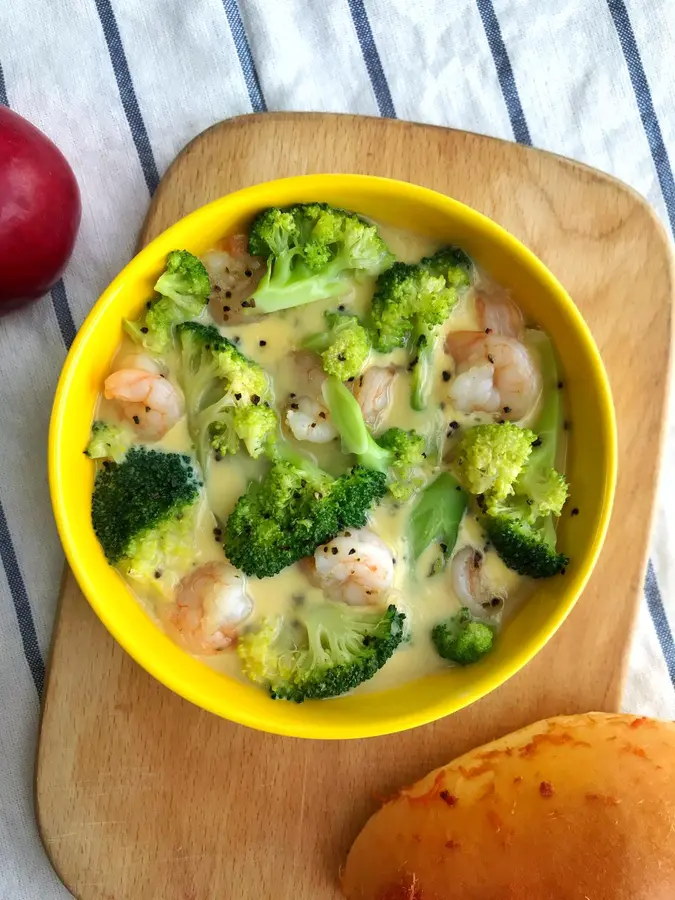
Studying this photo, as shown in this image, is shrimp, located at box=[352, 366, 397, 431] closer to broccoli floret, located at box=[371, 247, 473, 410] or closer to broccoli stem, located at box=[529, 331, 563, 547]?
broccoli floret, located at box=[371, 247, 473, 410]

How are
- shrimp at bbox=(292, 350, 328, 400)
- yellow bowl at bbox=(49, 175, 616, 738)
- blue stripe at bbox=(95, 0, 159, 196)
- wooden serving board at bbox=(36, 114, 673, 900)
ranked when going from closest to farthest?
yellow bowl at bbox=(49, 175, 616, 738)
shrimp at bbox=(292, 350, 328, 400)
wooden serving board at bbox=(36, 114, 673, 900)
blue stripe at bbox=(95, 0, 159, 196)

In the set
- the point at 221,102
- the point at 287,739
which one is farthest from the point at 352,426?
the point at 221,102

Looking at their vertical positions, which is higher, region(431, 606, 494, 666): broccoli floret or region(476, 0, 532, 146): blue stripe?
region(476, 0, 532, 146): blue stripe

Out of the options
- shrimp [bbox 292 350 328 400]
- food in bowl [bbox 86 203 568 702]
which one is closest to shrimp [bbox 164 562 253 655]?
food in bowl [bbox 86 203 568 702]

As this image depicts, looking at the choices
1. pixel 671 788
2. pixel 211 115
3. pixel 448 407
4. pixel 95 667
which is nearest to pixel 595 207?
pixel 448 407

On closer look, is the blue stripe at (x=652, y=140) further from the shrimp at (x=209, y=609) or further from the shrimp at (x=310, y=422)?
the shrimp at (x=209, y=609)

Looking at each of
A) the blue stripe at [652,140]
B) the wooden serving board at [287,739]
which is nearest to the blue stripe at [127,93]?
the wooden serving board at [287,739]
